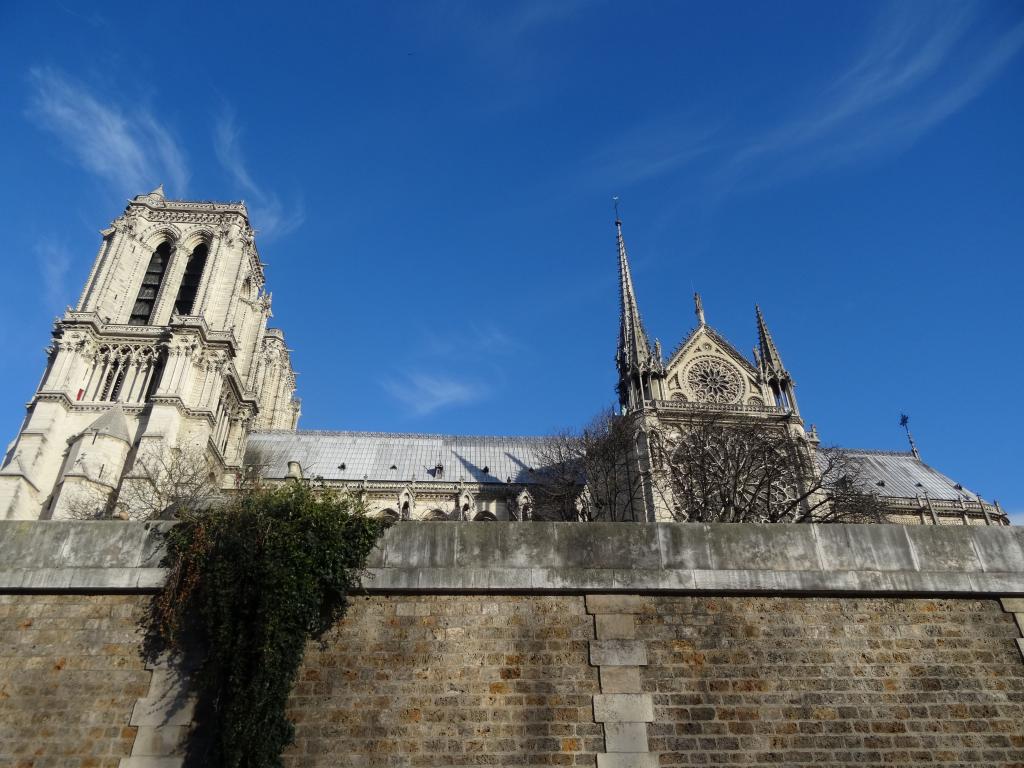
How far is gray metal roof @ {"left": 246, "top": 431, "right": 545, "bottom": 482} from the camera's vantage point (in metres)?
41.8

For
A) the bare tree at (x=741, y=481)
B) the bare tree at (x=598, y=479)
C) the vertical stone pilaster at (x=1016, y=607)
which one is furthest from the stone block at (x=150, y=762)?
the bare tree at (x=598, y=479)

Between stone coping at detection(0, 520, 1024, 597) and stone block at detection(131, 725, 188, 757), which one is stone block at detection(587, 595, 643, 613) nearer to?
stone coping at detection(0, 520, 1024, 597)

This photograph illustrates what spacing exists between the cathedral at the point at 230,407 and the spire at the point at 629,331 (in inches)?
5.6

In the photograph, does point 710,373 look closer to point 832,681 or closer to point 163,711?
point 832,681

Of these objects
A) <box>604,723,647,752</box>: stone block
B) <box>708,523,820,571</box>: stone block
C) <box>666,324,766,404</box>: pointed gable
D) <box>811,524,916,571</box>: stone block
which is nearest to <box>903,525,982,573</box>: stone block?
<box>811,524,916,571</box>: stone block

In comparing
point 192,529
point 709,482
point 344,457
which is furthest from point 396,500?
point 192,529

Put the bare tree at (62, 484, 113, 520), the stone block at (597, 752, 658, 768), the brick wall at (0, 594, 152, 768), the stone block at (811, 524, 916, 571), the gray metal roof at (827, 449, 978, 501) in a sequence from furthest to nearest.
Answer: the gray metal roof at (827, 449, 978, 501)
the bare tree at (62, 484, 113, 520)
the stone block at (811, 524, 916, 571)
the brick wall at (0, 594, 152, 768)
the stone block at (597, 752, 658, 768)

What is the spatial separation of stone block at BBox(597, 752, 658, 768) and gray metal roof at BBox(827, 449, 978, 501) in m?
39.1

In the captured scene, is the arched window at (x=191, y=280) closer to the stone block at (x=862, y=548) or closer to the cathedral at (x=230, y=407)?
the cathedral at (x=230, y=407)

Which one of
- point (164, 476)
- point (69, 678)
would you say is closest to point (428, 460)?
point (164, 476)

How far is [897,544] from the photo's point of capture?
8.70 metres

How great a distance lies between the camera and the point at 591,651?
7984mm

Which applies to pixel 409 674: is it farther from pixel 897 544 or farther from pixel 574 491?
pixel 574 491

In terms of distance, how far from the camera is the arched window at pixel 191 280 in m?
41.0
